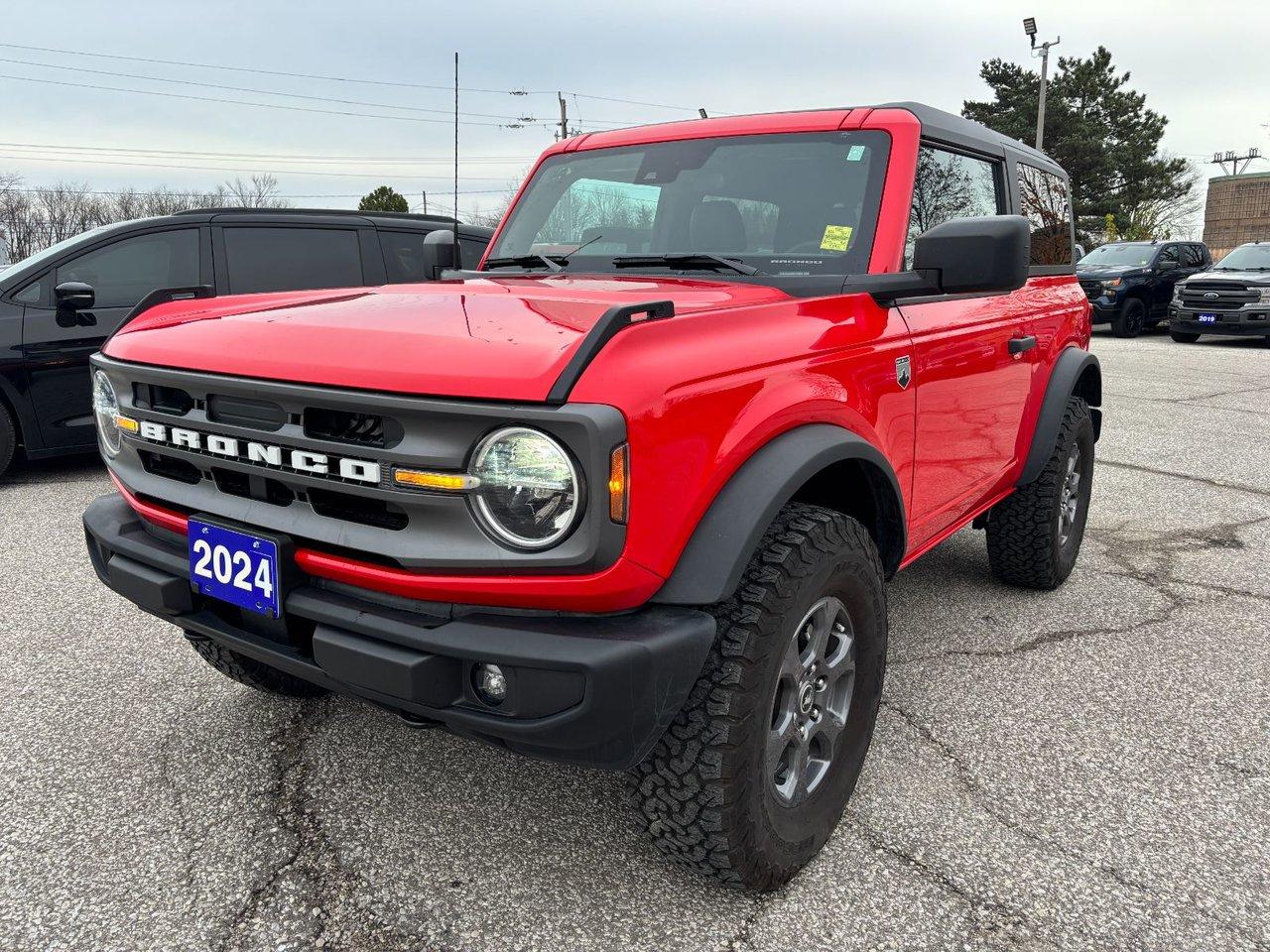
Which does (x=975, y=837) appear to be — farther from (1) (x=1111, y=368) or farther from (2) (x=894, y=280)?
(1) (x=1111, y=368)

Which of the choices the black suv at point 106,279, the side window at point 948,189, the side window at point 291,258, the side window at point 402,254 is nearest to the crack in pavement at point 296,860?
the side window at point 948,189

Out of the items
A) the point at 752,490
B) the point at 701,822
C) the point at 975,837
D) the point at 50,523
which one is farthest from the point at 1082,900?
the point at 50,523

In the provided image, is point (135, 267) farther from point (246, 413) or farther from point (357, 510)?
point (357, 510)

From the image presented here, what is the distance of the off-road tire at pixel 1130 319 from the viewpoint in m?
17.2

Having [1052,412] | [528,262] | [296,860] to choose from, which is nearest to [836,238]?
[528,262]

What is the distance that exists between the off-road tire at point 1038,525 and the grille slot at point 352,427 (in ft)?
9.29

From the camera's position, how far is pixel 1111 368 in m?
12.4

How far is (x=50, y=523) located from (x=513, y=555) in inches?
177

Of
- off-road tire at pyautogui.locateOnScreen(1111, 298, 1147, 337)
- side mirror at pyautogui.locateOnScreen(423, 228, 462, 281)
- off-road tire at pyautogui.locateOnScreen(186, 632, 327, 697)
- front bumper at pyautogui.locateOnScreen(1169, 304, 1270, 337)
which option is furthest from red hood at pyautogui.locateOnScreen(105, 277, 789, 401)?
off-road tire at pyautogui.locateOnScreen(1111, 298, 1147, 337)

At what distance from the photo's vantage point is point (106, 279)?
6.20 meters

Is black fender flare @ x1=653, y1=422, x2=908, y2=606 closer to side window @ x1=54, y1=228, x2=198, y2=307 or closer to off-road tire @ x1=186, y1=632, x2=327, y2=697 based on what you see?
off-road tire @ x1=186, y1=632, x2=327, y2=697

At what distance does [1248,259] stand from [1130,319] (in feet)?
6.74

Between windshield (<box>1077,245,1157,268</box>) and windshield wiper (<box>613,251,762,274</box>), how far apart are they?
1730cm

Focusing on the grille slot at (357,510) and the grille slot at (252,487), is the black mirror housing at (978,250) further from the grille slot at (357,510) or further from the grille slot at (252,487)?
the grille slot at (252,487)
